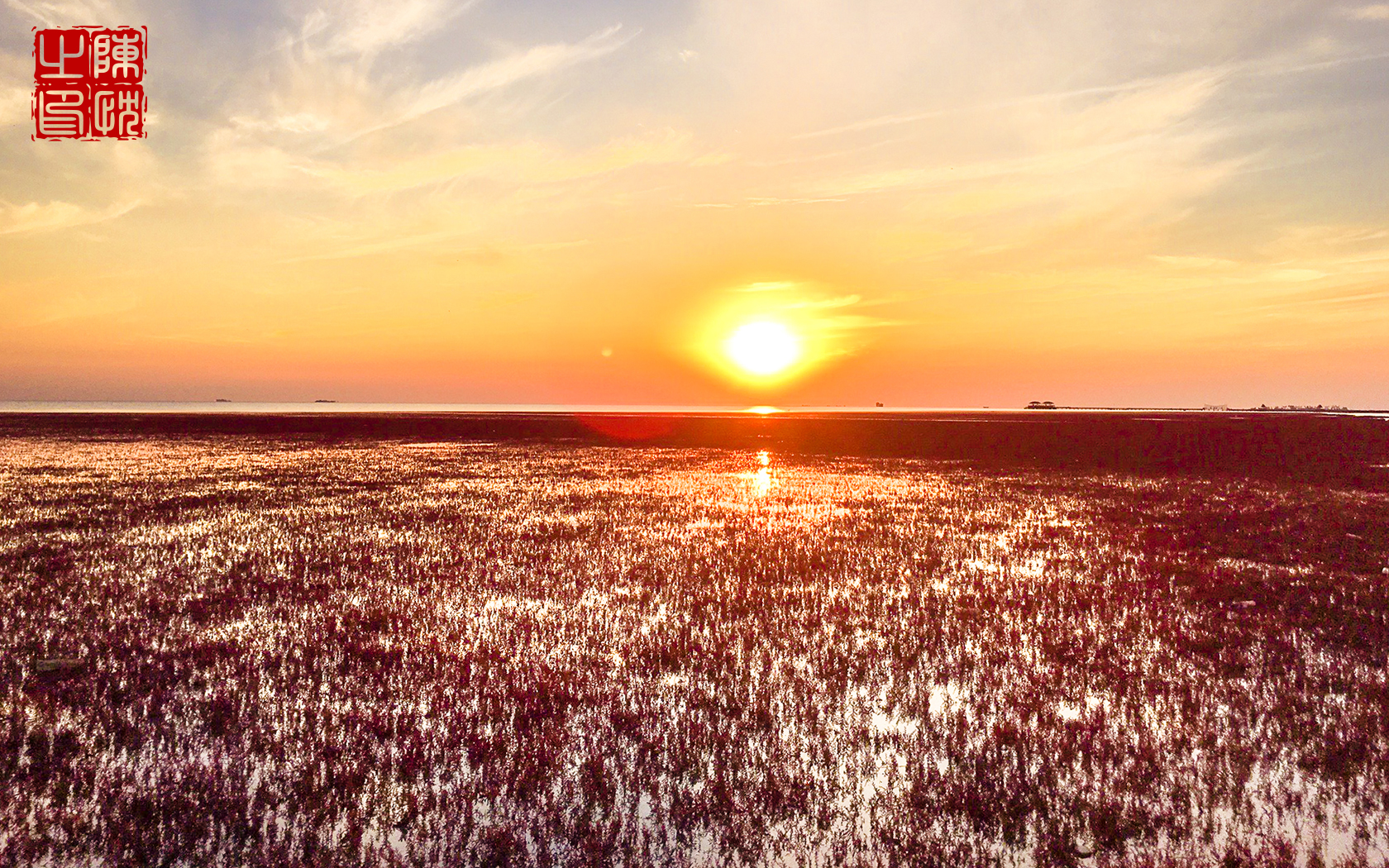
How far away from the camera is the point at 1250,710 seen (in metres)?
8.15

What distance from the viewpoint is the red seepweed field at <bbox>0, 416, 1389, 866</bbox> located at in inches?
226

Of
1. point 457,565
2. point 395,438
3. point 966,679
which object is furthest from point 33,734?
point 395,438

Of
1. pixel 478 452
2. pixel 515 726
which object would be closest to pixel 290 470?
pixel 478 452

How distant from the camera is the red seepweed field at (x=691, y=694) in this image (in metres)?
→ 5.75

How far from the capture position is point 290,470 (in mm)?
35062

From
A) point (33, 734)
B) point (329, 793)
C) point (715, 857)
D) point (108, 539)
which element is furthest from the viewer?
point (108, 539)

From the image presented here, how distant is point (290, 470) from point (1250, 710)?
38.0 m

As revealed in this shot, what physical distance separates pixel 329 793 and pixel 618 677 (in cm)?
369

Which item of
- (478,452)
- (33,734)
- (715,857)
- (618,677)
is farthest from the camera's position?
(478,452)

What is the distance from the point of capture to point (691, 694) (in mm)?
8586

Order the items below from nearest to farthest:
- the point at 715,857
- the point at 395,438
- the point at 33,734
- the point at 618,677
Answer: the point at 715,857 → the point at 33,734 → the point at 618,677 → the point at 395,438

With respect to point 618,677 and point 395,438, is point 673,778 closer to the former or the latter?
point 618,677

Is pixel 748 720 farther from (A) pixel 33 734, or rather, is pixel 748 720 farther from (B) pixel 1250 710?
(A) pixel 33 734

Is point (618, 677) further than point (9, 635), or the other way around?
point (9, 635)
